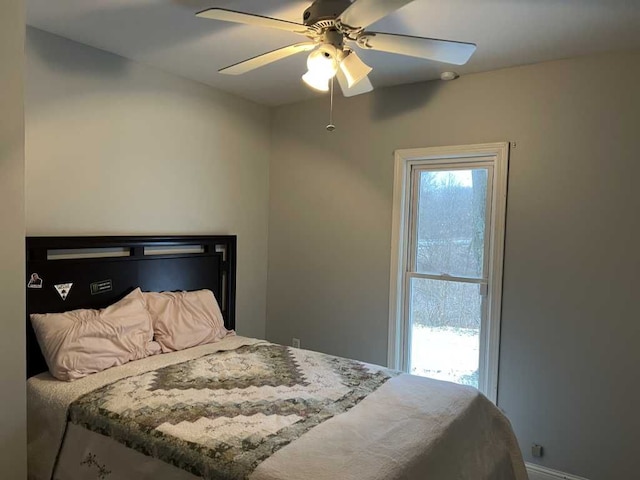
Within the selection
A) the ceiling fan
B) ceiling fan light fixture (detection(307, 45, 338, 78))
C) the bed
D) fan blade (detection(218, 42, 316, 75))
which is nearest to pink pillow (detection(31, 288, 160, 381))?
the bed

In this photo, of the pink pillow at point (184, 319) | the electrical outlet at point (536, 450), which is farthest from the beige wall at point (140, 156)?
the electrical outlet at point (536, 450)

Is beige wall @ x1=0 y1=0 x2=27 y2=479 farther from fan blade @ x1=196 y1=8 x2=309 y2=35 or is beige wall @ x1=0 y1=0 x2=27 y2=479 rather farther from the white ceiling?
fan blade @ x1=196 y1=8 x2=309 y2=35

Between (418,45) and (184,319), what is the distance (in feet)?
6.76

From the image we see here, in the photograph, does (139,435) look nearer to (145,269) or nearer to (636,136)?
(145,269)

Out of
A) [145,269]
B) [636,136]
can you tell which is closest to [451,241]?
[636,136]

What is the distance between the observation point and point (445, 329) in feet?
10.4

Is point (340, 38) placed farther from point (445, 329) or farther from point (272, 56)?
point (445, 329)

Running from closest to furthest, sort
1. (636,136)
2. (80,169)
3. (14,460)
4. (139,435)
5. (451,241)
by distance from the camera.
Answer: (139,435) → (14,460) → (636,136) → (80,169) → (451,241)

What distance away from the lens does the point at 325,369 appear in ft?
8.19

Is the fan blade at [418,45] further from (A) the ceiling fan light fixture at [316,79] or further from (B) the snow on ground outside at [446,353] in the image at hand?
(B) the snow on ground outside at [446,353]

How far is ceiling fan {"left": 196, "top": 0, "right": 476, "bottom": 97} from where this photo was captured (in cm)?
175

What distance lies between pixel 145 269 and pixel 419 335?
1.91 metres

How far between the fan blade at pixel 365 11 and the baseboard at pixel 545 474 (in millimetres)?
2628

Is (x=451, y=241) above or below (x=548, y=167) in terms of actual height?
below
